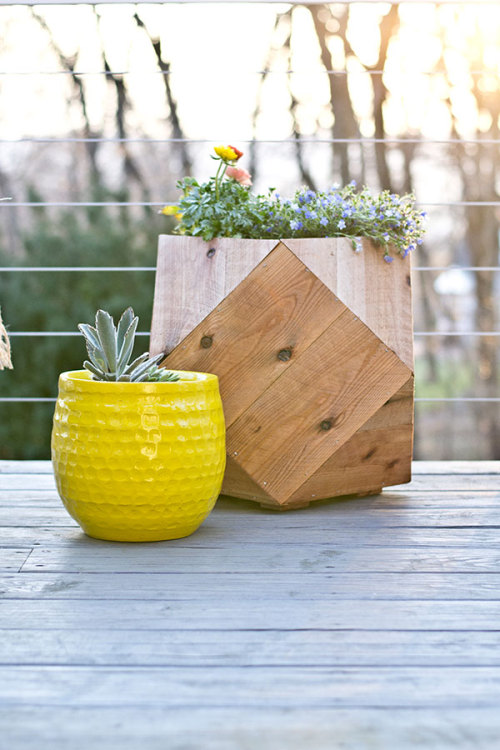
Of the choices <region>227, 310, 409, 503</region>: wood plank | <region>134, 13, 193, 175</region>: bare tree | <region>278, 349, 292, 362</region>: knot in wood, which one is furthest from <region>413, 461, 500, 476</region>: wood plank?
<region>134, 13, 193, 175</region>: bare tree

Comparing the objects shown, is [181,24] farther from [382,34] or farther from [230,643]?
[230,643]

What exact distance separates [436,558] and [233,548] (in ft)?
1.19

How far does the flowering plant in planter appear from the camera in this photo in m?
1.83

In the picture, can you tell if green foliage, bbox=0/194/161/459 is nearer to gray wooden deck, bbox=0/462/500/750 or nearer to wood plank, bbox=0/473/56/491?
wood plank, bbox=0/473/56/491

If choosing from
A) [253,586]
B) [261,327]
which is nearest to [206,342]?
[261,327]

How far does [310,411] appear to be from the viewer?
5.74 feet

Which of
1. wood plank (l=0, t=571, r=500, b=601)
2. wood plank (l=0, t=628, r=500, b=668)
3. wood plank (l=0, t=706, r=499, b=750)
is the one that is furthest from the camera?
wood plank (l=0, t=571, r=500, b=601)

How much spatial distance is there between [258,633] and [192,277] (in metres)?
0.89

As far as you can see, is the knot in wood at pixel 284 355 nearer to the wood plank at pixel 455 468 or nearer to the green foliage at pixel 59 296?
the wood plank at pixel 455 468

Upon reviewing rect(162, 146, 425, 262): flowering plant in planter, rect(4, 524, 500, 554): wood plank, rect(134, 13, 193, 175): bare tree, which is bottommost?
rect(4, 524, 500, 554): wood plank

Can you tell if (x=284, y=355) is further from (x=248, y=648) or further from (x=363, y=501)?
(x=248, y=648)

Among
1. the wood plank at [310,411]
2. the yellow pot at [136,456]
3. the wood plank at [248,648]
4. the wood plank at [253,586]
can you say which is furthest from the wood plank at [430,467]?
the wood plank at [248,648]

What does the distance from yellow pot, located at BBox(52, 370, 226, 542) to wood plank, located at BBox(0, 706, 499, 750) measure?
0.58m

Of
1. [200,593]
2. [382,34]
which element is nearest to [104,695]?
[200,593]
